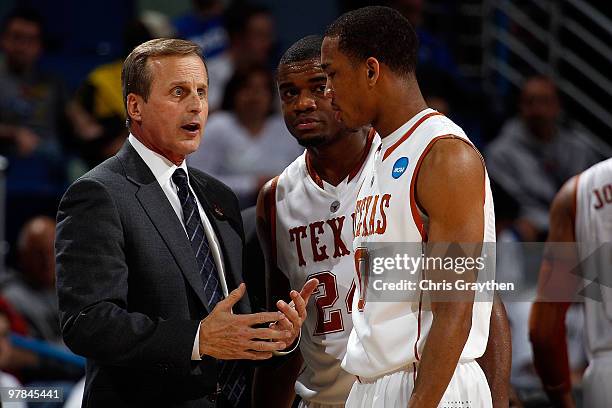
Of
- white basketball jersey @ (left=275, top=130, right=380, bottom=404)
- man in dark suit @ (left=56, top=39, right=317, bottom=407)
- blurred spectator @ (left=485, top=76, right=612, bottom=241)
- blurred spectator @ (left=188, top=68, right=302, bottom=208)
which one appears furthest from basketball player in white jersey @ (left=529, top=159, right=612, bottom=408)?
blurred spectator @ (left=485, top=76, right=612, bottom=241)

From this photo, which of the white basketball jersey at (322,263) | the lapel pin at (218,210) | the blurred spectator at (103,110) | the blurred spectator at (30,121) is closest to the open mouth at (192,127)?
the lapel pin at (218,210)

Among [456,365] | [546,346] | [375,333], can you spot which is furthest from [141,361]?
[546,346]

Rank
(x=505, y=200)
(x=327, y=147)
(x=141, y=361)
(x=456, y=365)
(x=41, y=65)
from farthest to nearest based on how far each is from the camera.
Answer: (x=41, y=65) → (x=505, y=200) → (x=327, y=147) → (x=141, y=361) → (x=456, y=365)

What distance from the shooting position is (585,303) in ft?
13.1

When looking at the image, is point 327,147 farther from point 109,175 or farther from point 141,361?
point 141,361

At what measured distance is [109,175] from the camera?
319 cm

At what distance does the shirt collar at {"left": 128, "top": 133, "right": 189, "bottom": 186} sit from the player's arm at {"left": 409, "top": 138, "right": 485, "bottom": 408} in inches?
36.8

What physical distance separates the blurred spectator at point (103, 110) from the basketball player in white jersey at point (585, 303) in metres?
2.98

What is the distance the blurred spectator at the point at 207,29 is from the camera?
24.4 ft

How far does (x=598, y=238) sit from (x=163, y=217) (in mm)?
1667

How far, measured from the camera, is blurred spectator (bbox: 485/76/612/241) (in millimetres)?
7188

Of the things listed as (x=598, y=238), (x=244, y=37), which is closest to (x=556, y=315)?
(x=598, y=238)

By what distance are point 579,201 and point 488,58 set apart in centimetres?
451

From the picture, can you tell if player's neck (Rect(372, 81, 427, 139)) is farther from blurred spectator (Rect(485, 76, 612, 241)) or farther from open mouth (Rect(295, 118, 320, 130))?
blurred spectator (Rect(485, 76, 612, 241))
